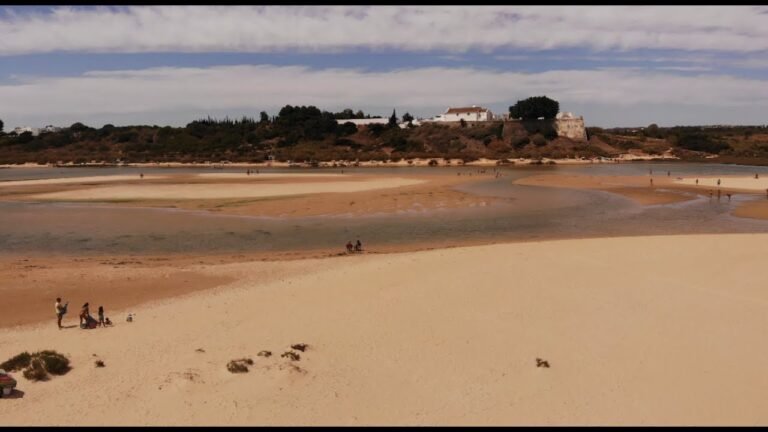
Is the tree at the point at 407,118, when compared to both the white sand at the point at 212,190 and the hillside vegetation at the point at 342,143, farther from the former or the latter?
the white sand at the point at 212,190

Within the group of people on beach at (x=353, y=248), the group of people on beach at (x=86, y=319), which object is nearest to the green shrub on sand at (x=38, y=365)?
the group of people on beach at (x=86, y=319)

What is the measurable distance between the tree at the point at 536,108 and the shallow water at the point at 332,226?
256 ft

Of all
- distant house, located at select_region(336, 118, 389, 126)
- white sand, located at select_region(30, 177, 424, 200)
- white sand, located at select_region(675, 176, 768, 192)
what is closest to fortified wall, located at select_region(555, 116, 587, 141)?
distant house, located at select_region(336, 118, 389, 126)

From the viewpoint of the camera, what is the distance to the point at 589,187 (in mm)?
55406

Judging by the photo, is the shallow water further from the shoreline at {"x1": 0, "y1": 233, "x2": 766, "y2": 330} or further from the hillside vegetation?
the hillside vegetation

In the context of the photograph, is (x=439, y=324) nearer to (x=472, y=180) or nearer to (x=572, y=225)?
(x=572, y=225)

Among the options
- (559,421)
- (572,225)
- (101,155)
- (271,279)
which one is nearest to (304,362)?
(559,421)

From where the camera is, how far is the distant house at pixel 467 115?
13246cm

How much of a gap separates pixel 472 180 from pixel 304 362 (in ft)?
178

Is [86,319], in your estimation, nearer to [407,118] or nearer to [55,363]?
[55,363]

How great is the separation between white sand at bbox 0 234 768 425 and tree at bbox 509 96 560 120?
341 feet

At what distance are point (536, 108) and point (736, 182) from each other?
65.5 m

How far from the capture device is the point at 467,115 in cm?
13388

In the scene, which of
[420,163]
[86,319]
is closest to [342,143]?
[420,163]
